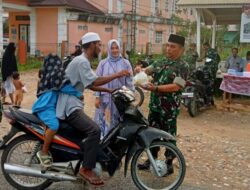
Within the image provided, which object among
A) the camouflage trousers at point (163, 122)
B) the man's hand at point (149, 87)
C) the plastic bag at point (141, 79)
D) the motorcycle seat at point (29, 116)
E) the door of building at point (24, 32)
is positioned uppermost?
the door of building at point (24, 32)

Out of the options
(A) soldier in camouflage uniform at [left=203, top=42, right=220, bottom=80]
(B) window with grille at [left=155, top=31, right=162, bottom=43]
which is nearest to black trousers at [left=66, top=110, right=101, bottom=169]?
(A) soldier in camouflage uniform at [left=203, top=42, right=220, bottom=80]

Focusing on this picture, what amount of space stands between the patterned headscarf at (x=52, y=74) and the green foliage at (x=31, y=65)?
1662cm

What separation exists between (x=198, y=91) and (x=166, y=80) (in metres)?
5.50

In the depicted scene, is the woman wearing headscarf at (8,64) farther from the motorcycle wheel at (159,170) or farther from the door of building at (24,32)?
the door of building at (24,32)

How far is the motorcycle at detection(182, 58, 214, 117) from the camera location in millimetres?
9891

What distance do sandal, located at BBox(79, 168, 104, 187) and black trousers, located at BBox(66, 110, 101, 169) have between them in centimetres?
7

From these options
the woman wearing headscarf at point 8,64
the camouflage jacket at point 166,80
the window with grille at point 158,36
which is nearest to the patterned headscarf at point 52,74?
the camouflage jacket at point 166,80

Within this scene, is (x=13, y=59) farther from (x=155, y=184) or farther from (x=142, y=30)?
(x=142, y=30)

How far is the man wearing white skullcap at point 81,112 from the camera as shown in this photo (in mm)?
4348

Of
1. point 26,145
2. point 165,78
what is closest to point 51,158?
point 26,145

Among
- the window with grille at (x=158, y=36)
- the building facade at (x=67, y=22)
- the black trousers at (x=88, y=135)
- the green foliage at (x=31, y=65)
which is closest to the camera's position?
the black trousers at (x=88, y=135)

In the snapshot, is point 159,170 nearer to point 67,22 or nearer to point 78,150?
point 78,150

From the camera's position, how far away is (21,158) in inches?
185

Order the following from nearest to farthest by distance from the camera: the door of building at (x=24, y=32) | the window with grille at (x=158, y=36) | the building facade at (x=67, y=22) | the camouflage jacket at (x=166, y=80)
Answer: the camouflage jacket at (x=166, y=80)
the building facade at (x=67, y=22)
the door of building at (x=24, y=32)
the window with grille at (x=158, y=36)
